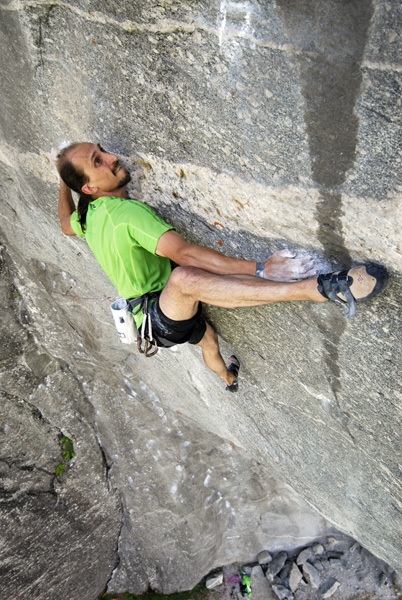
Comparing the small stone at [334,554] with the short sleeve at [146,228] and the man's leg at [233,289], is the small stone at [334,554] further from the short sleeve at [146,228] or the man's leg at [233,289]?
the short sleeve at [146,228]

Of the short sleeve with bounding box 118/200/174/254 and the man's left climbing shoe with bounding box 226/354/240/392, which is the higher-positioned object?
the short sleeve with bounding box 118/200/174/254

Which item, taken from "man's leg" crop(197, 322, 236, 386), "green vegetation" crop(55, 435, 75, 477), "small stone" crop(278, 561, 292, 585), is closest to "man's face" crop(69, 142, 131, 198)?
"man's leg" crop(197, 322, 236, 386)

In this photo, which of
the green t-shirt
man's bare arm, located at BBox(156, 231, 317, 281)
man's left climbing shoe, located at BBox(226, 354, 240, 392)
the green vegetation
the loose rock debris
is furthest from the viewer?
the loose rock debris

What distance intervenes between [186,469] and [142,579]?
151 cm

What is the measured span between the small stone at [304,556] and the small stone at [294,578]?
0.08 m

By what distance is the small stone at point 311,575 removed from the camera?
5.40 m

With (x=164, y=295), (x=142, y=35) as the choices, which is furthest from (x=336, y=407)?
(x=142, y=35)

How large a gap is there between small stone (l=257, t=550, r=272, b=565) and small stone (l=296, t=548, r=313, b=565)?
32 cm

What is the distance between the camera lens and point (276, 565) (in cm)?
553

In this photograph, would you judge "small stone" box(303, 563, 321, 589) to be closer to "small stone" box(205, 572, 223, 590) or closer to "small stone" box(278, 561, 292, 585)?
"small stone" box(278, 561, 292, 585)

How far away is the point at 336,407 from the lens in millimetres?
2711

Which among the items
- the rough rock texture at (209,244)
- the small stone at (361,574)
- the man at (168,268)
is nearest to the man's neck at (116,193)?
the man at (168,268)

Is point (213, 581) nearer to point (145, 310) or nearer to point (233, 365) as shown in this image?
point (233, 365)

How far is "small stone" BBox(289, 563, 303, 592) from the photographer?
5.40 m
